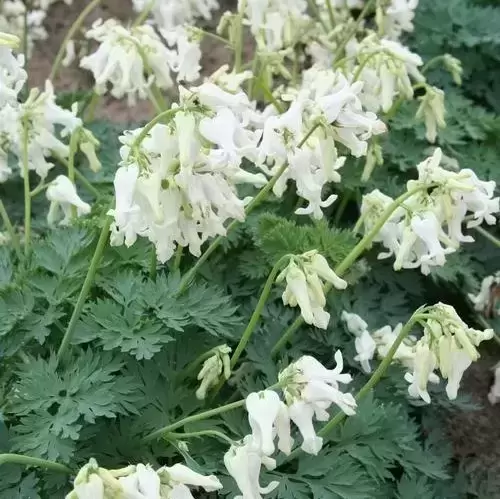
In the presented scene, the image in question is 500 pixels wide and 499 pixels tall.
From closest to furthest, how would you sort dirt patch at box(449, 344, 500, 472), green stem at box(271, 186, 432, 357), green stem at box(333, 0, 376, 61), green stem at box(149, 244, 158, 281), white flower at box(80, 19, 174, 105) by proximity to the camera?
1. green stem at box(271, 186, 432, 357)
2. green stem at box(149, 244, 158, 281)
3. white flower at box(80, 19, 174, 105)
4. dirt patch at box(449, 344, 500, 472)
5. green stem at box(333, 0, 376, 61)

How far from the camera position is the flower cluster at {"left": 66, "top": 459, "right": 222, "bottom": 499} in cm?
96

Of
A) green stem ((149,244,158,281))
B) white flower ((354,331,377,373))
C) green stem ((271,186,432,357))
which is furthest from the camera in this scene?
white flower ((354,331,377,373))

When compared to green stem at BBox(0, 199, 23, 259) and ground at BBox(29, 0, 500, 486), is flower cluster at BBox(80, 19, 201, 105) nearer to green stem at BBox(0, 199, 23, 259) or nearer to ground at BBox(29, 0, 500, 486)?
green stem at BBox(0, 199, 23, 259)

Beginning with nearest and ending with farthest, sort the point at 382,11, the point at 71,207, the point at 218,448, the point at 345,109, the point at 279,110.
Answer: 1. the point at 345,109
2. the point at 218,448
3. the point at 71,207
4. the point at 279,110
5. the point at 382,11

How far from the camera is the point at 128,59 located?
1.77 meters

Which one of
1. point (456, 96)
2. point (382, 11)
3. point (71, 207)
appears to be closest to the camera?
point (71, 207)

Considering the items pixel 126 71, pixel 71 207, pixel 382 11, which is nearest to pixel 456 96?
pixel 382 11

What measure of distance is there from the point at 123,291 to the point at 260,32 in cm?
93

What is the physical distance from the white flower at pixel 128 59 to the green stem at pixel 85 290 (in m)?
0.53

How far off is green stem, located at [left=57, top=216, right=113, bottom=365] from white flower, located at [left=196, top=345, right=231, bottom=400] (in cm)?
25

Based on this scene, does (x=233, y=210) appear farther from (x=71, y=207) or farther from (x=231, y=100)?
(x=71, y=207)

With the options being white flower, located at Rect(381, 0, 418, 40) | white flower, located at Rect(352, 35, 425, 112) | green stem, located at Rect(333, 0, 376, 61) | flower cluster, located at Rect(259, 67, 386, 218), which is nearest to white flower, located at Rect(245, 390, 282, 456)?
flower cluster, located at Rect(259, 67, 386, 218)

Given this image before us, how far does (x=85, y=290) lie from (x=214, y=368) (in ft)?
0.91

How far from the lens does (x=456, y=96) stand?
243 centimetres
